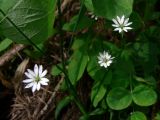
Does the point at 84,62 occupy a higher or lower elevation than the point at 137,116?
higher

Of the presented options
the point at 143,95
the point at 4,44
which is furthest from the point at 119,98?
the point at 4,44

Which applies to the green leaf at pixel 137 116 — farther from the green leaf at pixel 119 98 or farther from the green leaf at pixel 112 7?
the green leaf at pixel 112 7

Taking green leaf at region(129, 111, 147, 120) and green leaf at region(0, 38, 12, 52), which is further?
green leaf at region(0, 38, 12, 52)

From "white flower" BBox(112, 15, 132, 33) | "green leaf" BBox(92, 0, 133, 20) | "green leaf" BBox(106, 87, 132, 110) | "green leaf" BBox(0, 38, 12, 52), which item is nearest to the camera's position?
"green leaf" BBox(92, 0, 133, 20)

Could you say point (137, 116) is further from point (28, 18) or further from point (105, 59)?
point (28, 18)

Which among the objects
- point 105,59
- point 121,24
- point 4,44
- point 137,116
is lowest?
point 137,116

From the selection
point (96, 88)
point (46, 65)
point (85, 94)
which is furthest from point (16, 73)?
point (96, 88)

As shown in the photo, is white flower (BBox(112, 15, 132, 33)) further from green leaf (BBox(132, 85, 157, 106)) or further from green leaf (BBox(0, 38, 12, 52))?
green leaf (BBox(0, 38, 12, 52))

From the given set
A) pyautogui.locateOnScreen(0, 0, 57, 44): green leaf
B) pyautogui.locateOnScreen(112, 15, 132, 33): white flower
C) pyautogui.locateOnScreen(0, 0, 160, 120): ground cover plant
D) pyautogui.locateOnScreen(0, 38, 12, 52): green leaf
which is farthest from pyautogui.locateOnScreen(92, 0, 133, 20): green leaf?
pyautogui.locateOnScreen(0, 38, 12, 52): green leaf

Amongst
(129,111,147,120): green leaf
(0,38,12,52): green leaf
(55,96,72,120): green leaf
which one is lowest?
(129,111,147,120): green leaf
